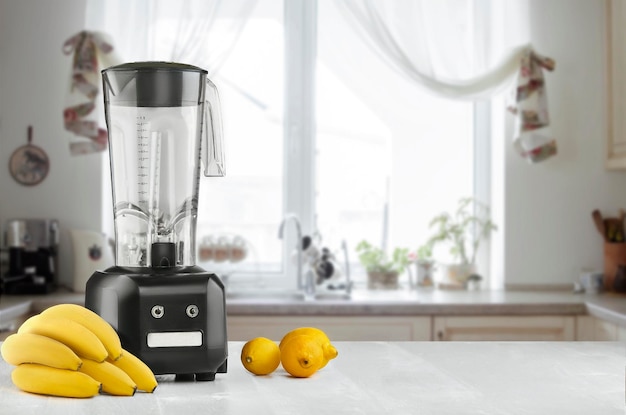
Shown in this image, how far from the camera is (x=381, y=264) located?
4.09 meters

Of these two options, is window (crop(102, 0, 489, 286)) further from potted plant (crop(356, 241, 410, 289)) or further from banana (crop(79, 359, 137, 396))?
banana (crop(79, 359, 137, 396))

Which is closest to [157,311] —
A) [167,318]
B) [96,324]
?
[167,318]

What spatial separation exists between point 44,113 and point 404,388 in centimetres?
288

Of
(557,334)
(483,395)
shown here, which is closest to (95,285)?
(483,395)

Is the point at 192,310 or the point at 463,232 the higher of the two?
the point at 463,232

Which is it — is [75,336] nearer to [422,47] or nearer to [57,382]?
[57,382]

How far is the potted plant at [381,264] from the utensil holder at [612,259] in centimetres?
86

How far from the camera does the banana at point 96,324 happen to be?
4.68 feet

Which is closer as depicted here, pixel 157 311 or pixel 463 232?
pixel 157 311

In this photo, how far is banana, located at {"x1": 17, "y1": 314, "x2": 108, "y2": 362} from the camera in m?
1.40

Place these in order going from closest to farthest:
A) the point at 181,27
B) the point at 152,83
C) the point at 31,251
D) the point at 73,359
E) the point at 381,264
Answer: the point at 73,359 → the point at 152,83 → the point at 31,251 → the point at 181,27 → the point at 381,264

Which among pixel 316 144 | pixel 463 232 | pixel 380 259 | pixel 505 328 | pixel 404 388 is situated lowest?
pixel 505 328

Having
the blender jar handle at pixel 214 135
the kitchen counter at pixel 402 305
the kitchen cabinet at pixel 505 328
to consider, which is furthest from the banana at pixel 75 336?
the kitchen cabinet at pixel 505 328

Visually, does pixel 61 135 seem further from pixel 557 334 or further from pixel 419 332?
pixel 557 334
